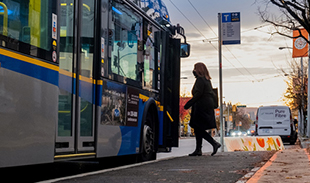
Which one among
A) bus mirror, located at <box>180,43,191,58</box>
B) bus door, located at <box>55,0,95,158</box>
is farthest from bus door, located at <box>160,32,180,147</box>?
bus door, located at <box>55,0,95,158</box>

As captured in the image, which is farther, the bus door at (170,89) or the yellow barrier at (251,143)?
the yellow barrier at (251,143)

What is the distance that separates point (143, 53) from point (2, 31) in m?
5.00

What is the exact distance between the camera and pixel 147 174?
24.1 feet

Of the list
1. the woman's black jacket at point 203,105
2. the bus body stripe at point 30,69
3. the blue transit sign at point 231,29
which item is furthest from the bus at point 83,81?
→ the blue transit sign at point 231,29

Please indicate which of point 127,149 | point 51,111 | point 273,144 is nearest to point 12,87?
point 51,111

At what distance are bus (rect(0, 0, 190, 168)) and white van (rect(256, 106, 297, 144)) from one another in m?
19.5

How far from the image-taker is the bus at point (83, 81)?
550 centimetres

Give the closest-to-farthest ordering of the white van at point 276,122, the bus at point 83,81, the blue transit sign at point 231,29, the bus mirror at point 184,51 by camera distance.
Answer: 1. the bus at point 83,81
2. the bus mirror at point 184,51
3. the blue transit sign at point 231,29
4. the white van at point 276,122

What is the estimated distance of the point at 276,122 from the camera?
30.4 meters

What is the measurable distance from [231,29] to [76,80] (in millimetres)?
14450

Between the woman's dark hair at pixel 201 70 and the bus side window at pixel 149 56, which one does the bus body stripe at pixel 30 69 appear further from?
the woman's dark hair at pixel 201 70

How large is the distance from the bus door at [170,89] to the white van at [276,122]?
63.6 ft

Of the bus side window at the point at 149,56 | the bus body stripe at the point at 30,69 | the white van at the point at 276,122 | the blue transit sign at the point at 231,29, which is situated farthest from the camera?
the white van at the point at 276,122

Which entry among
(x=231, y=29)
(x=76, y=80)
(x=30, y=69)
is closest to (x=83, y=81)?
(x=76, y=80)
